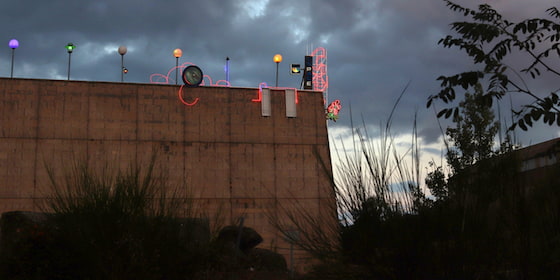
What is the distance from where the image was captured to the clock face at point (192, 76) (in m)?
33.4

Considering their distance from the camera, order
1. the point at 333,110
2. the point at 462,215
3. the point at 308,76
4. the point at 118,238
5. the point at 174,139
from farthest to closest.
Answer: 1. the point at 333,110
2. the point at 308,76
3. the point at 174,139
4. the point at 118,238
5. the point at 462,215

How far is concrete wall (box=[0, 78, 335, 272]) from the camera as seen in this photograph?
3023 centimetres

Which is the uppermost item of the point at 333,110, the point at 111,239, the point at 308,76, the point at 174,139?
the point at 308,76

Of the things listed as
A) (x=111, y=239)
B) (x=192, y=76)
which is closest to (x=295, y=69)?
(x=192, y=76)

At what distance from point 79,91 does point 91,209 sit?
2523 centimetres

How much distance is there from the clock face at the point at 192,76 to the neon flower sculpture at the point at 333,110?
525 inches

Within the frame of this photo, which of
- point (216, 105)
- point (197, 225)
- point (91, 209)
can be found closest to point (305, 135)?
point (216, 105)

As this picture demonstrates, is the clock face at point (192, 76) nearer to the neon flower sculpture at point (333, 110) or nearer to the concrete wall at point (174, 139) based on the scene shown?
the concrete wall at point (174, 139)

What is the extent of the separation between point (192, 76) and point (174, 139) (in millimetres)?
4260

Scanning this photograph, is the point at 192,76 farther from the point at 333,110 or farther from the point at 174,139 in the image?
the point at 333,110

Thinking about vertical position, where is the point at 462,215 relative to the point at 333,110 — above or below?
below

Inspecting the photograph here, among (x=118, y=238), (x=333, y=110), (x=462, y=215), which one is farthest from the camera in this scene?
(x=333, y=110)

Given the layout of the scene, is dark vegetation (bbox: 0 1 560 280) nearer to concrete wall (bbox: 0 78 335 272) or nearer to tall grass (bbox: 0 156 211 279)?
tall grass (bbox: 0 156 211 279)

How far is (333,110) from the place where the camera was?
4412 centimetres
